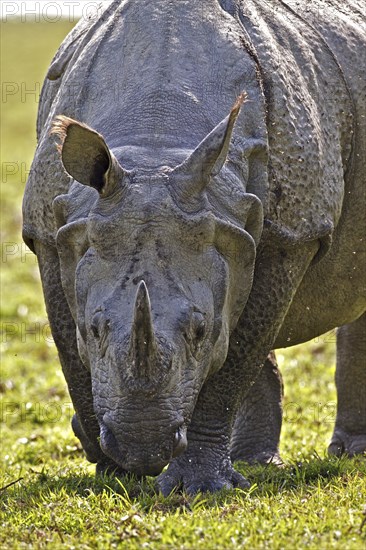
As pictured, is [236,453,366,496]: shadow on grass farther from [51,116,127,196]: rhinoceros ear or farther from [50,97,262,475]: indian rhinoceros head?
[51,116,127,196]: rhinoceros ear

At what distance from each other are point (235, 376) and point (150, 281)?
3.80 ft

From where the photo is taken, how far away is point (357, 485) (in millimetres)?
5766

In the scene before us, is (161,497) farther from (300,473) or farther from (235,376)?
(300,473)

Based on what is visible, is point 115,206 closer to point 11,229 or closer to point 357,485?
point 357,485

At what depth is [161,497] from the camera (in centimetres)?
564

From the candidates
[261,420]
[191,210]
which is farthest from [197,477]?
[261,420]

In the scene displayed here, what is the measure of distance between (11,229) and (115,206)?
485 inches

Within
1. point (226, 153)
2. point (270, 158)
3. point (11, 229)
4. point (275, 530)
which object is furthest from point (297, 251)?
point (11, 229)

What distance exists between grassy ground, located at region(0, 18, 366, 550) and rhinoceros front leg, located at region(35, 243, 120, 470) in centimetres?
36

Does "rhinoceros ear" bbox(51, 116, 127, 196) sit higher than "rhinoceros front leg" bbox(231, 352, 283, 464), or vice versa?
"rhinoceros ear" bbox(51, 116, 127, 196)

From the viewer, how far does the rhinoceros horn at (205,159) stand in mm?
5309

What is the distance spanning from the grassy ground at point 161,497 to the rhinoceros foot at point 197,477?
9cm

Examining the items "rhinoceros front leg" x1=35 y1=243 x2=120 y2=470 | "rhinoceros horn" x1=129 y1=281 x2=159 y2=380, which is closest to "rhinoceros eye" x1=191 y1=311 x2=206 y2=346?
"rhinoceros horn" x1=129 y1=281 x2=159 y2=380

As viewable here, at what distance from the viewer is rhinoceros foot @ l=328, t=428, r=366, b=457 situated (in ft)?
26.1
